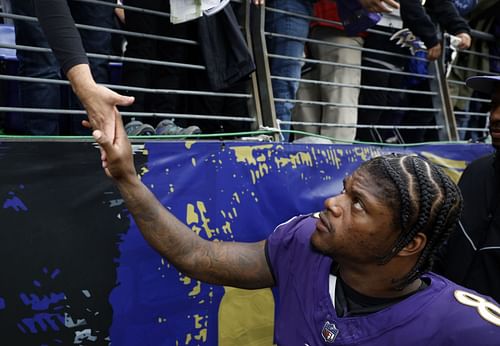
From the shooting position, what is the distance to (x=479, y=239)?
2141 mm

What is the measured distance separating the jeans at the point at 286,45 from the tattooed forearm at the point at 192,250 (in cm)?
169

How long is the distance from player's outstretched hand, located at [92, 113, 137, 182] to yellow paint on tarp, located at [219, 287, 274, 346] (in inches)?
49.2

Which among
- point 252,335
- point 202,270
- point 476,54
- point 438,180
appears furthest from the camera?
point 476,54

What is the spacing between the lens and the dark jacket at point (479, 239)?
6.79 ft

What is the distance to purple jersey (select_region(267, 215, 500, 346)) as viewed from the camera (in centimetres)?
139

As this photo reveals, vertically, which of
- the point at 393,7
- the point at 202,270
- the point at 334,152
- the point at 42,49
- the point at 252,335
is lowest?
the point at 252,335

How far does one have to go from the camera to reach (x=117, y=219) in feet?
7.33

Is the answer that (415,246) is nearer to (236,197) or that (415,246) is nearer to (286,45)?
(236,197)

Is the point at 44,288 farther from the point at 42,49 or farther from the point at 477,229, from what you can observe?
the point at 477,229

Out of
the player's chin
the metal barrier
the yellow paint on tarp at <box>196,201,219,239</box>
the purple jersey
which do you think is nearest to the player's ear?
the purple jersey

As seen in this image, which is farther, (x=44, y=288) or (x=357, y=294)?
(x=44, y=288)

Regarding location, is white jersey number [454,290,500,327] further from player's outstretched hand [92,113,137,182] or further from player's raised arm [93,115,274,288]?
player's outstretched hand [92,113,137,182]

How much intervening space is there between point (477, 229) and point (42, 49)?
229 centimetres

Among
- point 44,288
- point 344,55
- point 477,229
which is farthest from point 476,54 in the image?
point 44,288
